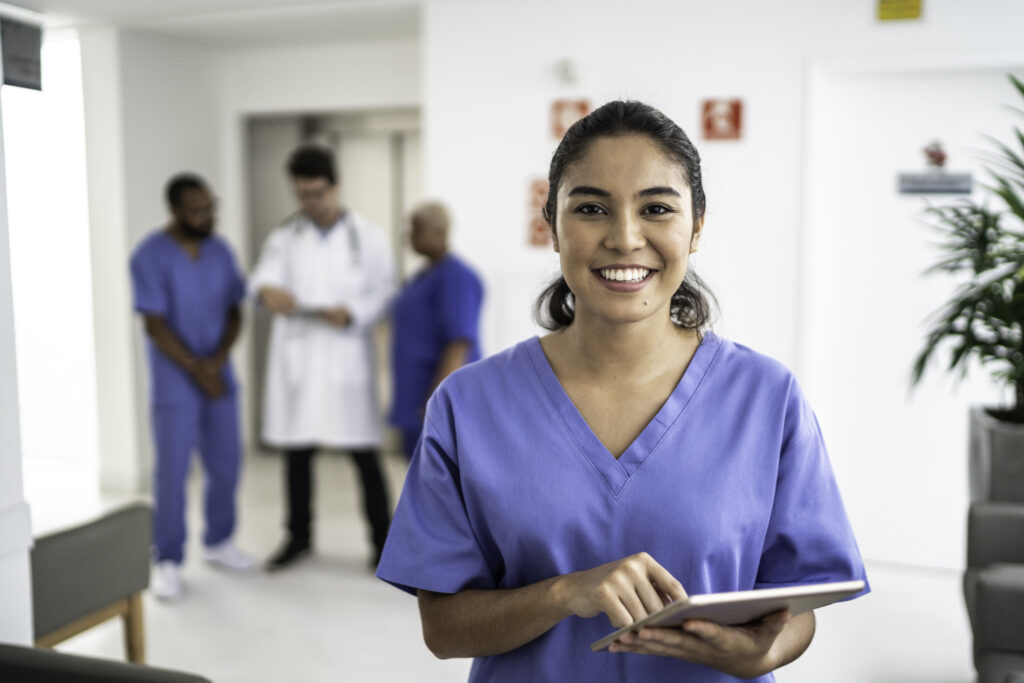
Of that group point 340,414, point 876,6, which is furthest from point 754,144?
point 340,414

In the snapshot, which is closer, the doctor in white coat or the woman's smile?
the woman's smile

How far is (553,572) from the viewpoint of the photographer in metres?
1.04

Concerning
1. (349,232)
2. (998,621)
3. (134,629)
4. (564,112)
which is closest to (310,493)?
(349,232)

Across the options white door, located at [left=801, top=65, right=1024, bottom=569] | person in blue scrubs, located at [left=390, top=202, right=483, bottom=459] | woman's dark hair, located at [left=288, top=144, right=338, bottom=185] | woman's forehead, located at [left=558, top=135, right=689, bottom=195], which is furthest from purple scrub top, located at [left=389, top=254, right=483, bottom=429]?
woman's forehead, located at [left=558, top=135, right=689, bottom=195]

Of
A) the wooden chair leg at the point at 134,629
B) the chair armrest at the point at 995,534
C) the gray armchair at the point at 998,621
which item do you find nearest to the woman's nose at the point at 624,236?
the gray armchair at the point at 998,621

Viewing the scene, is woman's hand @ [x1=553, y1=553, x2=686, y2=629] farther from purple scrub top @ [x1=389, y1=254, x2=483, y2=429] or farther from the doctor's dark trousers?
the doctor's dark trousers

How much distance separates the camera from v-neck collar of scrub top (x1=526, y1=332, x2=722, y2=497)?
41.3 inches

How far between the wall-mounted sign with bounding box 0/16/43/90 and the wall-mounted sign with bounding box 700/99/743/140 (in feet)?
8.08

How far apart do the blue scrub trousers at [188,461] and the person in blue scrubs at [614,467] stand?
2203 millimetres

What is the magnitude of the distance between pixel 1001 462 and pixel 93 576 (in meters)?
2.37

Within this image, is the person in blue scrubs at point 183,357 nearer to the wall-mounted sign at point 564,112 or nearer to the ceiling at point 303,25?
the ceiling at point 303,25

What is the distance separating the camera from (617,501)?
104cm

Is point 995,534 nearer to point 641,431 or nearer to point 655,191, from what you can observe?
point 641,431

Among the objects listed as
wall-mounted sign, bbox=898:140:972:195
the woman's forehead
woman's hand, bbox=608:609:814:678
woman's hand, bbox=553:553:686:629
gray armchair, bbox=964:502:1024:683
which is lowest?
gray armchair, bbox=964:502:1024:683
